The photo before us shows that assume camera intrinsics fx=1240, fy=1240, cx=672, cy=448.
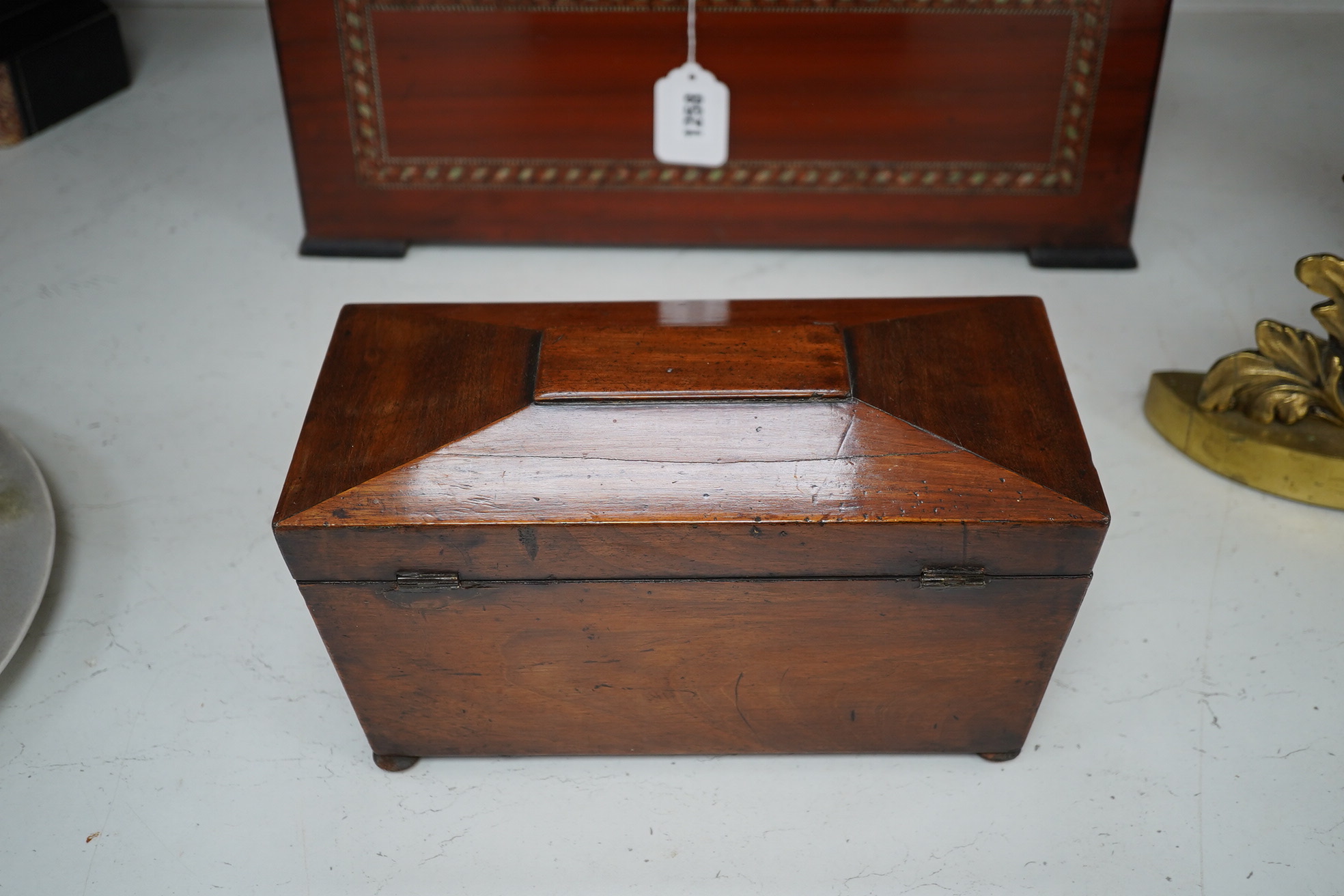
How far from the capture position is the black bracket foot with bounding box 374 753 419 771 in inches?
64.6

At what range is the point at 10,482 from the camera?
201 centimetres

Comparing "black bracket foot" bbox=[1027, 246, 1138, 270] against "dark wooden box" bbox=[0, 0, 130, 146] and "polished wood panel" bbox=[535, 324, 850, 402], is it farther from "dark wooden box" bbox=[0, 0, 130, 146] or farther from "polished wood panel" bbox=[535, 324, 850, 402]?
"dark wooden box" bbox=[0, 0, 130, 146]

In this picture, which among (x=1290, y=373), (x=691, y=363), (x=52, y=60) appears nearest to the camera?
(x=691, y=363)

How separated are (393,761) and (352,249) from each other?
4.44 ft

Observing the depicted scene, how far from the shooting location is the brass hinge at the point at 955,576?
4.56ft

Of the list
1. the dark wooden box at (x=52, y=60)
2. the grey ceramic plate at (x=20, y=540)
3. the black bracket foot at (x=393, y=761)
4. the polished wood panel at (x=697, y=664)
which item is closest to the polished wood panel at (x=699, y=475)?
the polished wood panel at (x=697, y=664)

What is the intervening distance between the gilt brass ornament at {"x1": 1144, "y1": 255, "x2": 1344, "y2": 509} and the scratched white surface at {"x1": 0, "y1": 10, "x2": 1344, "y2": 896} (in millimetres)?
47

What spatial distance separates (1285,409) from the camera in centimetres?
203

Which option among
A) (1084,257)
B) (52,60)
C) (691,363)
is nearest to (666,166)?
(1084,257)

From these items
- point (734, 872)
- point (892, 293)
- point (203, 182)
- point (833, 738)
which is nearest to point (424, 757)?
point (734, 872)

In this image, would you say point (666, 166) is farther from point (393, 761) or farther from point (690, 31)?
point (393, 761)

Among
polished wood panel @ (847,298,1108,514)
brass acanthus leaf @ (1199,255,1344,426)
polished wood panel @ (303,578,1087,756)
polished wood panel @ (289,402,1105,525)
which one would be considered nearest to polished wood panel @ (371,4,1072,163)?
brass acanthus leaf @ (1199,255,1344,426)

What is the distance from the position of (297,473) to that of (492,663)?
0.33m

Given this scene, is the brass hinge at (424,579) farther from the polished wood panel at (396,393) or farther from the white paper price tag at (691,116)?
the white paper price tag at (691,116)
